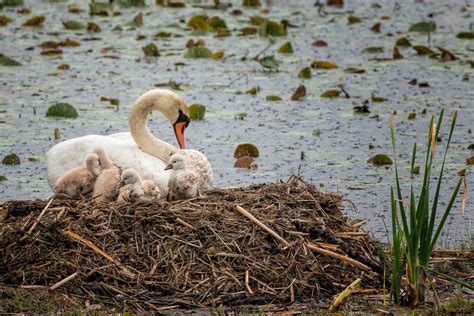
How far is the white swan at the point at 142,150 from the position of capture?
29.7 ft

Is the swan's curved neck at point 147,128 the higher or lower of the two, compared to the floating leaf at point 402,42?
higher

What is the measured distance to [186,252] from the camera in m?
7.76

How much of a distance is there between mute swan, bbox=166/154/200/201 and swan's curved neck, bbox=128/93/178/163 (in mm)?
966

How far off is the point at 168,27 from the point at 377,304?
1280 centimetres

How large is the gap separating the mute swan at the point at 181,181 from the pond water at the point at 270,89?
143 centimetres

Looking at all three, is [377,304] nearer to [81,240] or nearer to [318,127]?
[81,240]

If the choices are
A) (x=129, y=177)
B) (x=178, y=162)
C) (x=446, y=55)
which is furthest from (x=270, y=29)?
(x=129, y=177)

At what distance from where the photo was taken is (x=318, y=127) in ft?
44.2

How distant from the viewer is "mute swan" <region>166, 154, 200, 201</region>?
8.52 metres

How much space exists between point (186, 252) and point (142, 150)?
6.73 feet

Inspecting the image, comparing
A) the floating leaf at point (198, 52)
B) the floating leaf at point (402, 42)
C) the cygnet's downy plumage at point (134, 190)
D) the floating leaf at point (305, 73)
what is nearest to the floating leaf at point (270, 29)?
the floating leaf at point (198, 52)

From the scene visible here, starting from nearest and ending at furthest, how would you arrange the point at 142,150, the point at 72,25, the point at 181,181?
the point at 181,181, the point at 142,150, the point at 72,25

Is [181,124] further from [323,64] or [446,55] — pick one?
[446,55]

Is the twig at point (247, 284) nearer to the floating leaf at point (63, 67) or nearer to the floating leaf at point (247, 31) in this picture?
the floating leaf at point (63, 67)
